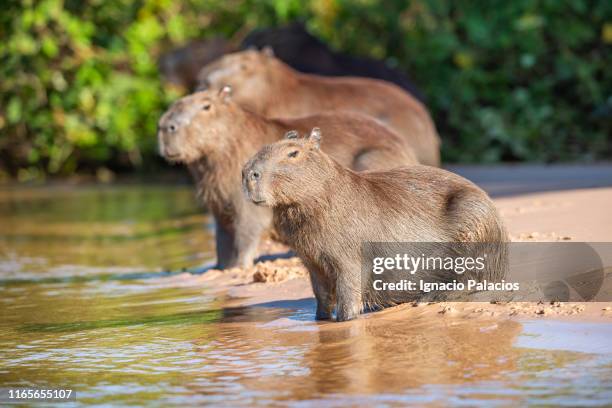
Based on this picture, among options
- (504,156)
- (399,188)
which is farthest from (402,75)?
(399,188)

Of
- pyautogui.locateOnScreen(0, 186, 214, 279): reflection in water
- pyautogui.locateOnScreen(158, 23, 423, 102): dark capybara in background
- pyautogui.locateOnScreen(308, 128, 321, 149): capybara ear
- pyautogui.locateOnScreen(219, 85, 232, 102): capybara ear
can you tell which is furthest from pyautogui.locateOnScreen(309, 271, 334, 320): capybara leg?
pyautogui.locateOnScreen(158, 23, 423, 102): dark capybara in background

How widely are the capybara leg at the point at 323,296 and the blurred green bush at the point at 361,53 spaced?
8.31 meters

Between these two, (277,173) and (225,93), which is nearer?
(277,173)

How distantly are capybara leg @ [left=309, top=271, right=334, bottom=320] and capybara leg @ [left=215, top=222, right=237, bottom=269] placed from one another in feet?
6.84

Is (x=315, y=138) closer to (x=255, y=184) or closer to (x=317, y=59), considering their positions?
(x=255, y=184)

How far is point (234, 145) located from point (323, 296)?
7.15 feet

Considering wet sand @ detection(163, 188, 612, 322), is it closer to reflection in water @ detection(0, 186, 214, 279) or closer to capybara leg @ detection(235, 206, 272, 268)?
capybara leg @ detection(235, 206, 272, 268)

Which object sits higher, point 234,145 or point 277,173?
point 234,145

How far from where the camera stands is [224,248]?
7410 millimetres

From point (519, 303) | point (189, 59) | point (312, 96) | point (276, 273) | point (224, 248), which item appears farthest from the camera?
point (189, 59)

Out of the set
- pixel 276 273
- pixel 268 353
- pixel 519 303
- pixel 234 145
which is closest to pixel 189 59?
pixel 234 145

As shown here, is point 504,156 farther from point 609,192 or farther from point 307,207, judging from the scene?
point 307,207

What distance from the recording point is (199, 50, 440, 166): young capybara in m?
9.15

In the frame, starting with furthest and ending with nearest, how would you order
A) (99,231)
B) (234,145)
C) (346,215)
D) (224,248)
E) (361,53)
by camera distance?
(361,53)
(99,231)
(224,248)
(234,145)
(346,215)
